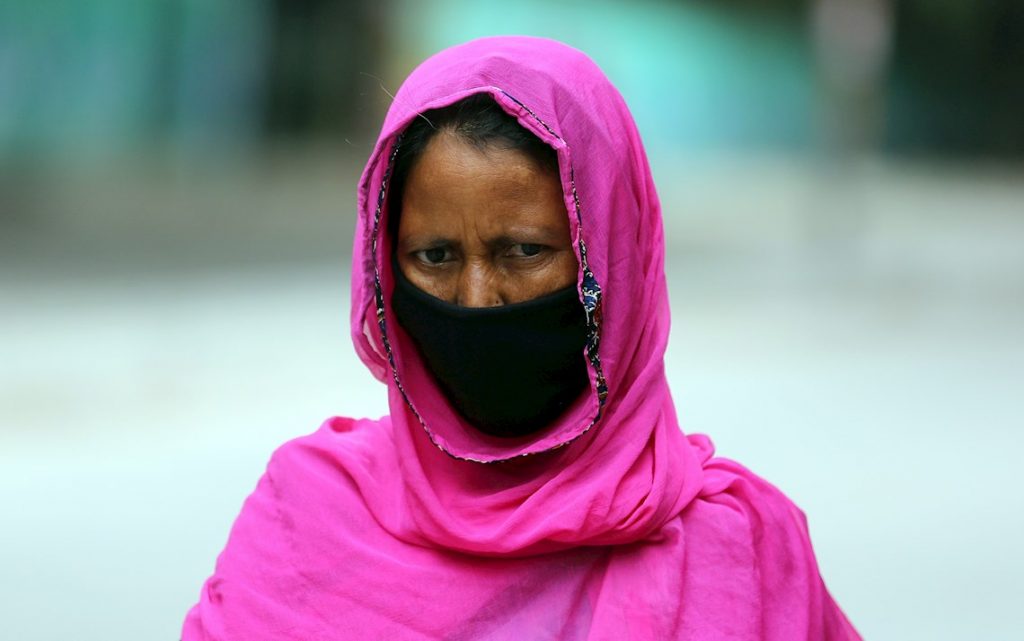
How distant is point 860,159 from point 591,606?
1262cm

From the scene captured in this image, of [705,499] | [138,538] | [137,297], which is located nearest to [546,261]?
[705,499]

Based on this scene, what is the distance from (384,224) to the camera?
2072 millimetres

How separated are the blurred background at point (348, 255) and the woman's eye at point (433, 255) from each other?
64cm

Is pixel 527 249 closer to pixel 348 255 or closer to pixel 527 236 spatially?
pixel 527 236

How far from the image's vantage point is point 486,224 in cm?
194

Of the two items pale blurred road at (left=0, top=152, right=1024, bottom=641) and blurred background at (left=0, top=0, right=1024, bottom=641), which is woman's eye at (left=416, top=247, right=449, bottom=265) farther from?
pale blurred road at (left=0, top=152, right=1024, bottom=641)

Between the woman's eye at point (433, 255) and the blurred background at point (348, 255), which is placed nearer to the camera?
the woman's eye at point (433, 255)

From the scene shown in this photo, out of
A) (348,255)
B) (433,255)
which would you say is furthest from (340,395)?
(433,255)

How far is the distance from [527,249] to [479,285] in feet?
0.27

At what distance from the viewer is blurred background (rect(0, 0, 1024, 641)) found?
5176 millimetres

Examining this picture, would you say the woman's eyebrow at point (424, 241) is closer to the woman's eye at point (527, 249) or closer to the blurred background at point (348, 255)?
the woman's eye at point (527, 249)

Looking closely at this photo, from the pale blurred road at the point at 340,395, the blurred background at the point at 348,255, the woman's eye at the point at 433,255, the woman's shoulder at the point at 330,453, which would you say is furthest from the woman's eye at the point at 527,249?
the pale blurred road at the point at 340,395

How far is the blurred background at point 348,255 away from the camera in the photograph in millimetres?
5176

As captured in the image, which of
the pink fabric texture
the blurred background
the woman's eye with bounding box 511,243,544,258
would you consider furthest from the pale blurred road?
the woman's eye with bounding box 511,243,544,258
